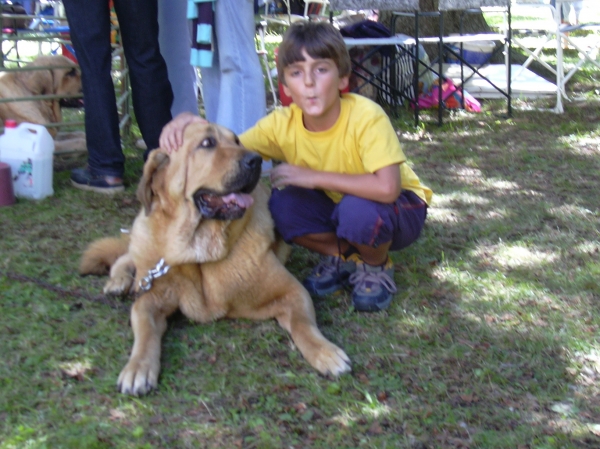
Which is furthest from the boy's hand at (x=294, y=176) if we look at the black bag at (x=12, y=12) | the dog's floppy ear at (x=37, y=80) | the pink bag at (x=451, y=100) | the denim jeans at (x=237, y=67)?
the black bag at (x=12, y=12)

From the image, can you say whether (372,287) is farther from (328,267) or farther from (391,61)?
(391,61)

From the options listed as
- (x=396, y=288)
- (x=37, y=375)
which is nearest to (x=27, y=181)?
(x=37, y=375)

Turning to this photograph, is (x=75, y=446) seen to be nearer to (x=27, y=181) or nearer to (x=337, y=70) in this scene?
(x=337, y=70)

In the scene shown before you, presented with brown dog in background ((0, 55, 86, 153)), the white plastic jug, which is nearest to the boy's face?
the white plastic jug

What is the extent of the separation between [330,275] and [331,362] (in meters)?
0.80

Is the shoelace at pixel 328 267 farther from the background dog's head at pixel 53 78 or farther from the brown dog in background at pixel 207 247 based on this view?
the background dog's head at pixel 53 78

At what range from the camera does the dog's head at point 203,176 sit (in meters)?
2.73

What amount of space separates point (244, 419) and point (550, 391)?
3.42ft

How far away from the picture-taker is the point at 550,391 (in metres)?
2.39

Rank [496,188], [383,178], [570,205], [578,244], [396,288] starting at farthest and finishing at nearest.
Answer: [496,188]
[570,205]
[578,244]
[396,288]
[383,178]

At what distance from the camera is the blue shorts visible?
290 cm

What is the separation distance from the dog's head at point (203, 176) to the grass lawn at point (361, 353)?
52 centimetres

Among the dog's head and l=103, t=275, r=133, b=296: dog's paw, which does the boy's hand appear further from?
l=103, t=275, r=133, b=296: dog's paw

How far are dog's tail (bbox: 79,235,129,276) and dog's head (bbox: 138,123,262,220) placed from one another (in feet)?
2.25
